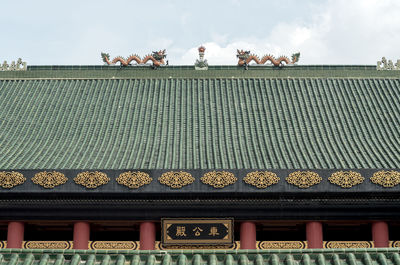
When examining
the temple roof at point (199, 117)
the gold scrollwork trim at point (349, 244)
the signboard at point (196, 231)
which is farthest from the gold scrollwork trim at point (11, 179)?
the gold scrollwork trim at point (349, 244)

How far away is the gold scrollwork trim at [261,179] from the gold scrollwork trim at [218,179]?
0.32 meters

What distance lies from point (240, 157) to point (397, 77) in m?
8.19

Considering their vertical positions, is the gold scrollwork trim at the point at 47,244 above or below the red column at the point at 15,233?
below

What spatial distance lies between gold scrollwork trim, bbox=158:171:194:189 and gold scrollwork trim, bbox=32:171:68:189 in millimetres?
2241

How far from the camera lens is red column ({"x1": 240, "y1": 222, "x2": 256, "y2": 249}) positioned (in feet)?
50.8

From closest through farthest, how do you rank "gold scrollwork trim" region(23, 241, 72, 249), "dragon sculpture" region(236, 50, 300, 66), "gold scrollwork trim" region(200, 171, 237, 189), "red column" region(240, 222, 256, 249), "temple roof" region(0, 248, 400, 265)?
"temple roof" region(0, 248, 400, 265) < "gold scrollwork trim" region(200, 171, 237, 189) < "red column" region(240, 222, 256, 249) < "gold scrollwork trim" region(23, 241, 72, 249) < "dragon sculpture" region(236, 50, 300, 66)

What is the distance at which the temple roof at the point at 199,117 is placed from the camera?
16.7m

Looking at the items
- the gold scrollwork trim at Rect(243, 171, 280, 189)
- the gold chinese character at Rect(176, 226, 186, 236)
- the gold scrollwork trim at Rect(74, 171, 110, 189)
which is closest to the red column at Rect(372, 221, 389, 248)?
the gold scrollwork trim at Rect(243, 171, 280, 189)

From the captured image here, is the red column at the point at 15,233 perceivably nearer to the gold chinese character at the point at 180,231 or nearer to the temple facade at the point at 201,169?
the temple facade at the point at 201,169

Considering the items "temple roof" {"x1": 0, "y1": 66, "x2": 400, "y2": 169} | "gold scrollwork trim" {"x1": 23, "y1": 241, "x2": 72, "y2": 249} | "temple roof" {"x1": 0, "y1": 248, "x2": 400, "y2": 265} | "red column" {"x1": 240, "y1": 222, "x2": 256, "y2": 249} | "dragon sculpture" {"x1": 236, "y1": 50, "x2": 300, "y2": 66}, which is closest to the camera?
"temple roof" {"x1": 0, "y1": 248, "x2": 400, "y2": 265}

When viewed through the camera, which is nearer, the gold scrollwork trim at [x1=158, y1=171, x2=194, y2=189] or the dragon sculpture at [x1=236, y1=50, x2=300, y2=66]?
the gold scrollwork trim at [x1=158, y1=171, x2=194, y2=189]

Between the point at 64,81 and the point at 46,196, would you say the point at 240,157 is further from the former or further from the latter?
the point at 64,81

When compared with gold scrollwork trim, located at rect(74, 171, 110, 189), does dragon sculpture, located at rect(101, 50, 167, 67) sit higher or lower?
higher

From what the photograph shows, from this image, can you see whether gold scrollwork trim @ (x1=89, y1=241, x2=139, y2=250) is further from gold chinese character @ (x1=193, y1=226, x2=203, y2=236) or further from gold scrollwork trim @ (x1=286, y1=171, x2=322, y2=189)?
gold scrollwork trim @ (x1=286, y1=171, x2=322, y2=189)
